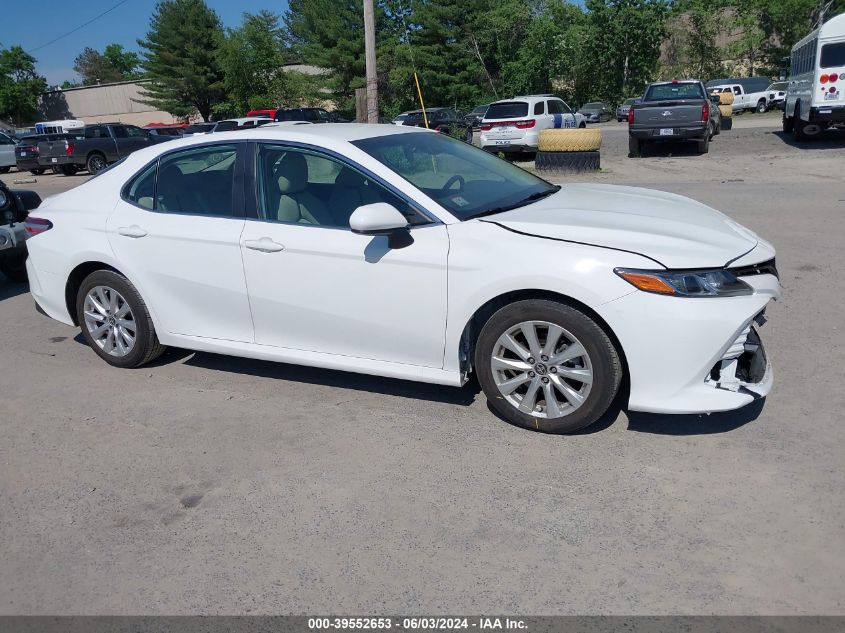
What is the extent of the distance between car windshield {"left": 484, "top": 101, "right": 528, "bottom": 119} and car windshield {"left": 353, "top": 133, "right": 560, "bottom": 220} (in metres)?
15.0

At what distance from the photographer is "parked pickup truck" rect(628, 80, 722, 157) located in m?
17.1

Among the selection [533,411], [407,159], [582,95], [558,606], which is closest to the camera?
[558,606]

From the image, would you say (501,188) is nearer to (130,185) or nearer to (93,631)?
(130,185)

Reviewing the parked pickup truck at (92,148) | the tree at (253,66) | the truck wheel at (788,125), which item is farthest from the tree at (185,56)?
the truck wheel at (788,125)

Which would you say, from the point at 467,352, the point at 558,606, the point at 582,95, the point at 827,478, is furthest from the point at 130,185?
the point at 582,95

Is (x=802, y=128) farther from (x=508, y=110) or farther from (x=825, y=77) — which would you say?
(x=508, y=110)

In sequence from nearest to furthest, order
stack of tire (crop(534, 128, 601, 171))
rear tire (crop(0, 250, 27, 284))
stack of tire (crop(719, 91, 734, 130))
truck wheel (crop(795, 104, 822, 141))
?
rear tire (crop(0, 250, 27, 284)), stack of tire (crop(534, 128, 601, 171)), truck wheel (crop(795, 104, 822, 141)), stack of tire (crop(719, 91, 734, 130))

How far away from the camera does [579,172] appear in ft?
48.3

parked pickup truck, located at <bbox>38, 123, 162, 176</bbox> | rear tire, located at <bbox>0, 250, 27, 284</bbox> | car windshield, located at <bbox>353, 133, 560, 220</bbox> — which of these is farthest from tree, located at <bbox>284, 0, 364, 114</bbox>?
car windshield, located at <bbox>353, 133, 560, 220</bbox>

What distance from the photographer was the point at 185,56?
55688 mm

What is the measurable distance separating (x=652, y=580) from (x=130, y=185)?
413 cm

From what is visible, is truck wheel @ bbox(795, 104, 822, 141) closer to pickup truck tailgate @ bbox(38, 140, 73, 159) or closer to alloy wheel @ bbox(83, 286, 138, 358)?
alloy wheel @ bbox(83, 286, 138, 358)

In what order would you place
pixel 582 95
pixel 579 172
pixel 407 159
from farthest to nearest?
pixel 582 95, pixel 579 172, pixel 407 159

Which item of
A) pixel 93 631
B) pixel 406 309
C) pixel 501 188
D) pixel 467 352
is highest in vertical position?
pixel 501 188
